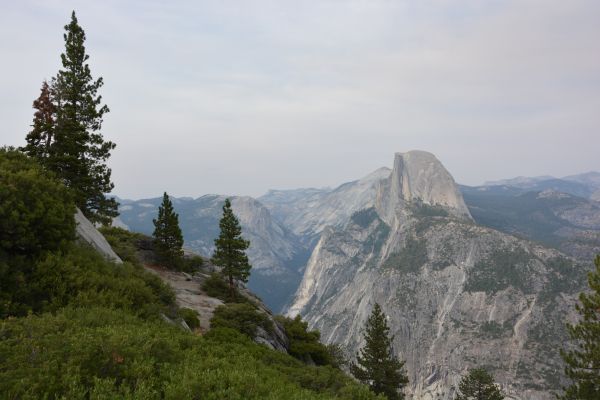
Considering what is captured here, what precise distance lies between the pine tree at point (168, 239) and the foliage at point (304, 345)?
14890 mm

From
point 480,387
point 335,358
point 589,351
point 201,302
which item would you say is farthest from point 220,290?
point 480,387

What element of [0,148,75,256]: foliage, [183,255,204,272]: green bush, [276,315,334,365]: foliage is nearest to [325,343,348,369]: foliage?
[276,315,334,365]: foliage

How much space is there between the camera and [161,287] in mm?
18688

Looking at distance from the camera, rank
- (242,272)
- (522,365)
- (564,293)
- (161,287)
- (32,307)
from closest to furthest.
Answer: (32,307), (161,287), (242,272), (522,365), (564,293)

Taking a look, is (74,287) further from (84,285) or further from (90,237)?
(90,237)

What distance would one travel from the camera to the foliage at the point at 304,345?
2923 cm

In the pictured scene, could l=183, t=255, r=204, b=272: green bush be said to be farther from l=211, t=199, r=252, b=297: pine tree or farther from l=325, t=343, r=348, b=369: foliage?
l=325, t=343, r=348, b=369: foliage

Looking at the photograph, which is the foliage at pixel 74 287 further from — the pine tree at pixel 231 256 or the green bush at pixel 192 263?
the green bush at pixel 192 263

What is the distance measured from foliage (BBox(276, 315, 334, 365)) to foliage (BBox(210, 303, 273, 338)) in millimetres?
4877

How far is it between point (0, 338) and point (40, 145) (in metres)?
25.9

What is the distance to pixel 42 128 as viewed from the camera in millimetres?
27328

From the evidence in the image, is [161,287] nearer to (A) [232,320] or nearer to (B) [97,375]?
(A) [232,320]

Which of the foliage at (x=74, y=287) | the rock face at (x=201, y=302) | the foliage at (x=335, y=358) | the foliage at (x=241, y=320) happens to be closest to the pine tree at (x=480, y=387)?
the foliage at (x=335, y=358)

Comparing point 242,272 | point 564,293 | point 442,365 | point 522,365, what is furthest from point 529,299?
point 242,272
